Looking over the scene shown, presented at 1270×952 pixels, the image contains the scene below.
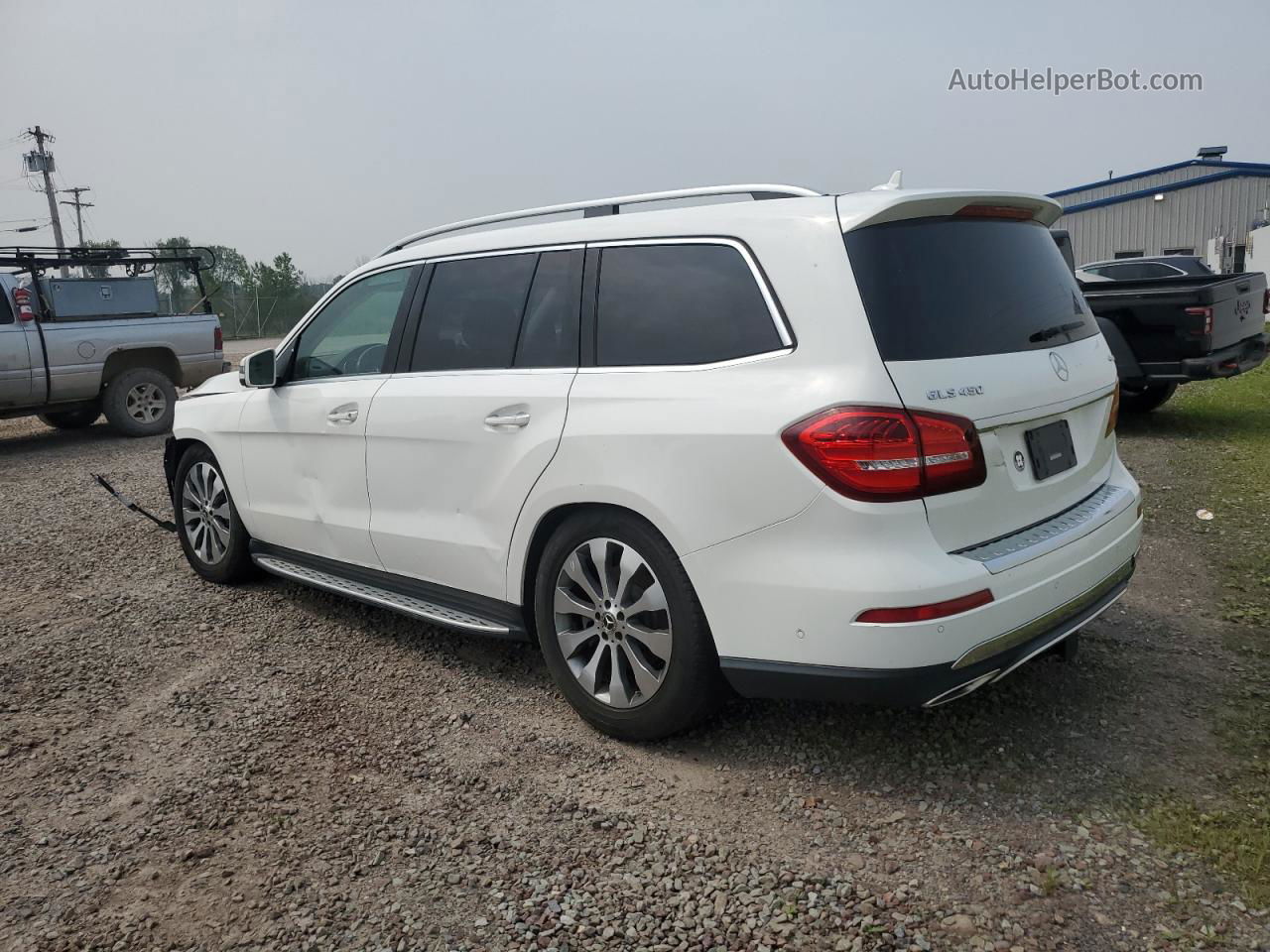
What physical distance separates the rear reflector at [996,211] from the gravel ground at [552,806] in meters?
1.72

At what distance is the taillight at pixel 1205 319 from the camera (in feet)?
29.2

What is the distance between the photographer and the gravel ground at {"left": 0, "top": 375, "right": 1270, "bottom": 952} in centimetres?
260

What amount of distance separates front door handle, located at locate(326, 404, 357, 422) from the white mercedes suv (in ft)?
0.23

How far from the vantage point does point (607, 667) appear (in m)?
3.50

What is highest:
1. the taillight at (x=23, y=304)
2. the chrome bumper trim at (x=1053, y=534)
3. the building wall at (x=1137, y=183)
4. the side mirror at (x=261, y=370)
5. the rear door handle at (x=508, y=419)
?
the building wall at (x=1137, y=183)

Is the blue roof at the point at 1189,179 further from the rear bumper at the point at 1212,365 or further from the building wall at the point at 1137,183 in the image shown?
the rear bumper at the point at 1212,365

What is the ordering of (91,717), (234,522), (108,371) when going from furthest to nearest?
(108,371), (234,522), (91,717)

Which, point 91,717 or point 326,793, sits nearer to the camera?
point 326,793

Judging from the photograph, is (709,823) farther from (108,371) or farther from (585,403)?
(108,371)

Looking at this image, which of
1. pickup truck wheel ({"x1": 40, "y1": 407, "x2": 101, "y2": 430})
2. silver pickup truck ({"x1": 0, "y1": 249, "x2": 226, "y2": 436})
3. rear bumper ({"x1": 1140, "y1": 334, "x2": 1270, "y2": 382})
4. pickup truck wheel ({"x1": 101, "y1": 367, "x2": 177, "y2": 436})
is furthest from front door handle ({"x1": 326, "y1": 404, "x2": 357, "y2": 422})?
pickup truck wheel ({"x1": 40, "y1": 407, "x2": 101, "y2": 430})

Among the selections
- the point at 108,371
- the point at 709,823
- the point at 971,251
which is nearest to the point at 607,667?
the point at 709,823

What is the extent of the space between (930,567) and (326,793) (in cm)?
204

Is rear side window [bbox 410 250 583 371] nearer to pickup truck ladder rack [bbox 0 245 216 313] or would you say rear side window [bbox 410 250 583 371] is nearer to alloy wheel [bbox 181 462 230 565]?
alloy wheel [bbox 181 462 230 565]

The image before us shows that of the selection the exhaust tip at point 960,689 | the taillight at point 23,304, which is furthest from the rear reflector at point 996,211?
the taillight at point 23,304
